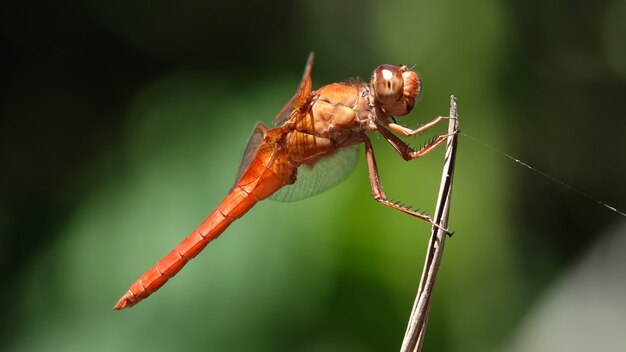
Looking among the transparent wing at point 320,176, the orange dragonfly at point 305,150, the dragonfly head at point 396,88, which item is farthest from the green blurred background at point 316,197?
the dragonfly head at point 396,88

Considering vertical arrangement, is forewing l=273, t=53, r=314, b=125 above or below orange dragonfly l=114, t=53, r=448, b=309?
above

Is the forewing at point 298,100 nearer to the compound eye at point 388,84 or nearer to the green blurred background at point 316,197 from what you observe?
the compound eye at point 388,84

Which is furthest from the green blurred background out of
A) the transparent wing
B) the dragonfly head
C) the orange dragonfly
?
the dragonfly head

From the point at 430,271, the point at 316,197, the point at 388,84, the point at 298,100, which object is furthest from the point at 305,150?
the point at 430,271

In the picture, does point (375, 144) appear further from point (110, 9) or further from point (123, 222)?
point (110, 9)

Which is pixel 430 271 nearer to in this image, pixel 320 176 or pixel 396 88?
pixel 396 88

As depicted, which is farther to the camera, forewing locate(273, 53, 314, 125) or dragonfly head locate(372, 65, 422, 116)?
forewing locate(273, 53, 314, 125)

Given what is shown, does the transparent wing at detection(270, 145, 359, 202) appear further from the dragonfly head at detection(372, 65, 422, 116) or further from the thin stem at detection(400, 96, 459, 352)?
the thin stem at detection(400, 96, 459, 352)
